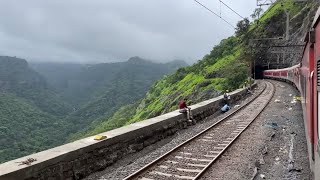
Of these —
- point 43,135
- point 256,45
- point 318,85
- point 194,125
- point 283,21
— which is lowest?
point 43,135

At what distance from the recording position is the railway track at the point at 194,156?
870cm

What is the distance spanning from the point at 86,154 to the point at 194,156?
3.32 meters

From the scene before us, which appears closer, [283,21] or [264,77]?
[264,77]

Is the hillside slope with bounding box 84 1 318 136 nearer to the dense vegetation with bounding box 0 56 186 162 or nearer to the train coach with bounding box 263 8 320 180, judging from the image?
the dense vegetation with bounding box 0 56 186 162

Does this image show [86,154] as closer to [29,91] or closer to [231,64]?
[231,64]

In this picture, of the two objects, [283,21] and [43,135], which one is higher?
[283,21]

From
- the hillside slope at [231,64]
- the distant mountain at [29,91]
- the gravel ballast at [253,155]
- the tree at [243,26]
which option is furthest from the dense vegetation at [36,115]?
the gravel ballast at [253,155]

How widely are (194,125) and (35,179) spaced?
35.6 feet

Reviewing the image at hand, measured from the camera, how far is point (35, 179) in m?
7.17

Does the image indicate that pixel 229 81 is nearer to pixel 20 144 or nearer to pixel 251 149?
pixel 251 149

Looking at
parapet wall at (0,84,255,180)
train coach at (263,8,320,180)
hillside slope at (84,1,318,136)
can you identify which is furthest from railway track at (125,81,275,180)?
hillside slope at (84,1,318,136)

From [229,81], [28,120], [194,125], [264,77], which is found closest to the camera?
[194,125]

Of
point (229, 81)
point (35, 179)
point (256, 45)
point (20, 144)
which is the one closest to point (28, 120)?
point (20, 144)

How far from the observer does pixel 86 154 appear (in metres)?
8.92
